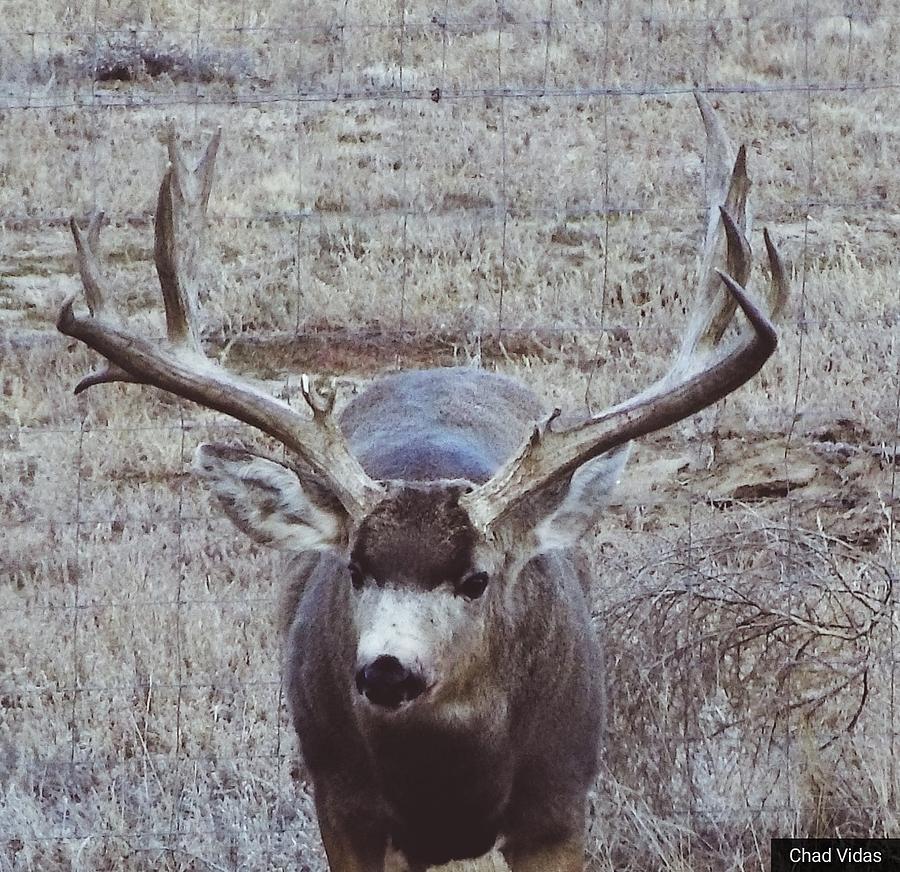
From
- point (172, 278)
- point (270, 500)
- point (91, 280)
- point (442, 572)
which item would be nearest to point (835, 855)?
point (442, 572)

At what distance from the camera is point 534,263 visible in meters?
10.9

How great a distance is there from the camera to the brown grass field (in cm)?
580

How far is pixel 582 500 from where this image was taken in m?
4.61

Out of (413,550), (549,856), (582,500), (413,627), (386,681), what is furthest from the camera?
(549,856)

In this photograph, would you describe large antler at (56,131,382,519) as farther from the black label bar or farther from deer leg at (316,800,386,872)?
the black label bar

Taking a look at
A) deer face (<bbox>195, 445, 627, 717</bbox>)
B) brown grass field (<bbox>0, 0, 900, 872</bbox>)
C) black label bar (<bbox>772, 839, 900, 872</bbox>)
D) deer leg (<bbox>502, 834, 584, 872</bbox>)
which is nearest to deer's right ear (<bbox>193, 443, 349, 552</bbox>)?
deer face (<bbox>195, 445, 627, 717</bbox>)

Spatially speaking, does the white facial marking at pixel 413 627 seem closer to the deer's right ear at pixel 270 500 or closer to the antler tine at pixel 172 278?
the deer's right ear at pixel 270 500

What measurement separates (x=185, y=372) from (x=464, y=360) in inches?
201

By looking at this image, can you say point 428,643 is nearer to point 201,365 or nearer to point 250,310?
point 201,365

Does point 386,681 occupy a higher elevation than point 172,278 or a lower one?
lower

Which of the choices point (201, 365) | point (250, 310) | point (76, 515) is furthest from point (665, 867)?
point (250, 310)

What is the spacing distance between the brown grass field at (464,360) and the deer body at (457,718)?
902mm

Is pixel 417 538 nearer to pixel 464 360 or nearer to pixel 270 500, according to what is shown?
pixel 270 500

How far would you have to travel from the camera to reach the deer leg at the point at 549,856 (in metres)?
4.77
